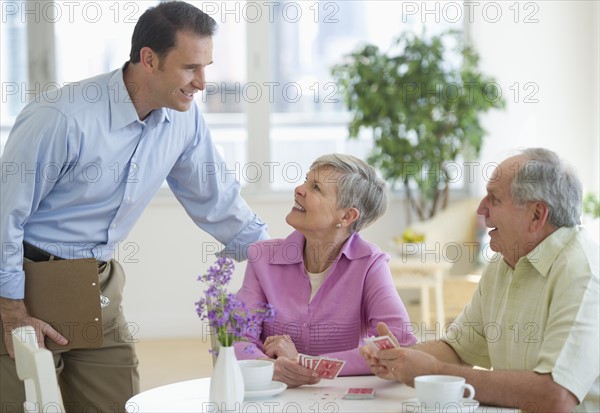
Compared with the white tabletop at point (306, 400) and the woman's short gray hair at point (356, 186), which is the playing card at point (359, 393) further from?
the woman's short gray hair at point (356, 186)

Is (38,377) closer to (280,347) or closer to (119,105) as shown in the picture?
(280,347)

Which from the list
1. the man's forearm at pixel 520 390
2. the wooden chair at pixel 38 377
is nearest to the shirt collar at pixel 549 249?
the man's forearm at pixel 520 390

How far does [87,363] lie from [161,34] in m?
1.03

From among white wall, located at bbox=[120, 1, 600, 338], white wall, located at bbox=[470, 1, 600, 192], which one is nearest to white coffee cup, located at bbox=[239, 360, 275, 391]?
white wall, located at bbox=[120, 1, 600, 338]

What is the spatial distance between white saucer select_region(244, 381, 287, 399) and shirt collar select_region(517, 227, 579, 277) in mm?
668

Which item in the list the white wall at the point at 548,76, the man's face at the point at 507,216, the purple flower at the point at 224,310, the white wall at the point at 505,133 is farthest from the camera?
the white wall at the point at 548,76

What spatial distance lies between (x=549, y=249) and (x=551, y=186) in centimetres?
15

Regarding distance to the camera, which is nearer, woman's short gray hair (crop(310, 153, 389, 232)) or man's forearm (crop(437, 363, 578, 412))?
man's forearm (crop(437, 363, 578, 412))

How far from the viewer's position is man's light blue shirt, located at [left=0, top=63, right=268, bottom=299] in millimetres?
2596

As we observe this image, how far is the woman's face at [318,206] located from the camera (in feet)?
8.96

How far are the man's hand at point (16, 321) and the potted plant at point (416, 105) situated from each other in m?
3.54

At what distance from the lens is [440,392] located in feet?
6.48

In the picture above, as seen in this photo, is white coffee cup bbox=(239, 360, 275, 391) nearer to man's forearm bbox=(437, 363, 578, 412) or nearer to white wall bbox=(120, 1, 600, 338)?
man's forearm bbox=(437, 363, 578, 412)

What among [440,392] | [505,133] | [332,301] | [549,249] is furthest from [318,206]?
[505,133]
